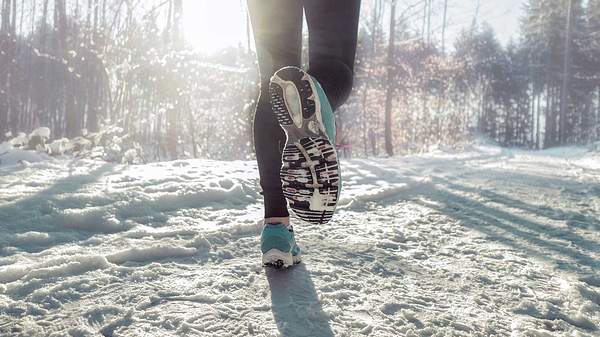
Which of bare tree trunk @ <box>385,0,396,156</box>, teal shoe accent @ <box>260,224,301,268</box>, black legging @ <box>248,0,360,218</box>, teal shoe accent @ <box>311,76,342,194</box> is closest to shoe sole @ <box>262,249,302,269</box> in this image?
teal shoe accent @ <box>260,224,301,268</box>

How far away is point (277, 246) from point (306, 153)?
0.30 meters

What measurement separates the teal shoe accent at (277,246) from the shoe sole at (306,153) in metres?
0.17

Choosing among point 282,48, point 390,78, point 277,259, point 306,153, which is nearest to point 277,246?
point 277,259

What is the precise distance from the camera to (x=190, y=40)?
14.2 m

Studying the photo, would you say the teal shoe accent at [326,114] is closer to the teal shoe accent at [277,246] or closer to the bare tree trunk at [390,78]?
the teal shoe accent at [277,246]

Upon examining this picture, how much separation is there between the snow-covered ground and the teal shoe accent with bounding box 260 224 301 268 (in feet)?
0.10

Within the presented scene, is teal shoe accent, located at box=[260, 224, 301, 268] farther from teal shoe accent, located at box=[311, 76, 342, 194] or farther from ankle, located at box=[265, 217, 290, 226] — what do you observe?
teal shoe accent, located at box=[311, 76, 342, 194]

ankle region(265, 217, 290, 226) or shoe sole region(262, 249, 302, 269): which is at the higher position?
ankle region(265, 217, 290, 226)

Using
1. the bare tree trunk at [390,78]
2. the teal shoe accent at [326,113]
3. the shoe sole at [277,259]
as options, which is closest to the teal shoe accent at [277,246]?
the shoe sole at [277,259]

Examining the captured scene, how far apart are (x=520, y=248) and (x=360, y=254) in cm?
63

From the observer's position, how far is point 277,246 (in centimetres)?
111

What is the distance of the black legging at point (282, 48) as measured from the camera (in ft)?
3.78

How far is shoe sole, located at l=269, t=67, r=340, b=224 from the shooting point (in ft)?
3.10

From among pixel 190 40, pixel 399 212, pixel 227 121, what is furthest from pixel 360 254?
→ pixel 227 121
